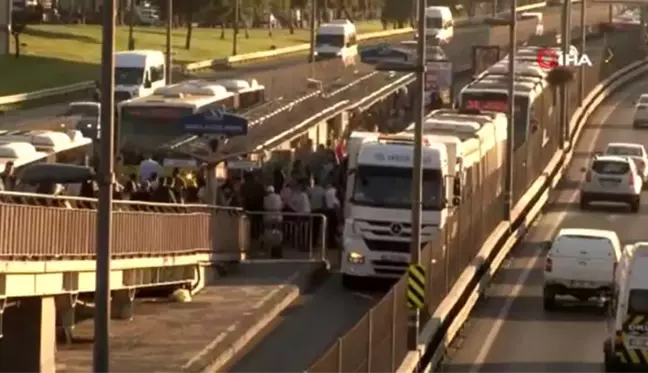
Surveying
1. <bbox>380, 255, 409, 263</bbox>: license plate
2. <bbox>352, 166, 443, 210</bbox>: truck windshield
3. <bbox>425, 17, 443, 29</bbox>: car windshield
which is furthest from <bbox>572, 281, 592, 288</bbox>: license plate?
<bbox>425, 17, 443, 29</bbox>: car windshield

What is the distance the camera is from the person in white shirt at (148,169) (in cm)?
3991

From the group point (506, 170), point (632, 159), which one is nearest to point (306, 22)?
point (632, 159)

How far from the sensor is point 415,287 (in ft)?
95.5

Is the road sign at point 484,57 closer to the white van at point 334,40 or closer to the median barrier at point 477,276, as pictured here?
the white van at point 334,40

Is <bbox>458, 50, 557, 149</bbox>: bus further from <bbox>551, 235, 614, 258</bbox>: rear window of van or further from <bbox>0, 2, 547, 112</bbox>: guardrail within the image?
<bbox>551, 235, 614, 258</bbox>: rear window of van

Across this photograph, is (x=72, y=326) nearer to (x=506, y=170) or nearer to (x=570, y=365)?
(x=570, y=365)

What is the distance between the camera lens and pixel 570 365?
32688 mm

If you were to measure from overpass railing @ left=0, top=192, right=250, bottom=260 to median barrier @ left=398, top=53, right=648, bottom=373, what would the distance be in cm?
428

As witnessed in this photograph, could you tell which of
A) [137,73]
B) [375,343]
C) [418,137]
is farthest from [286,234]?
[137,73]

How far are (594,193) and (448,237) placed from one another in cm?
2394

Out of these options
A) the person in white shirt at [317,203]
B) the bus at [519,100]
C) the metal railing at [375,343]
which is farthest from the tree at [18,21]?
the metal railing at [375,343]

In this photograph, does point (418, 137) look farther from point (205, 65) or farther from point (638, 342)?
point (205, 65)

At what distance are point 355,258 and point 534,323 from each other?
3.50 meters

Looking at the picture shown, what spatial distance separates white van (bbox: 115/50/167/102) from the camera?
215 feet
